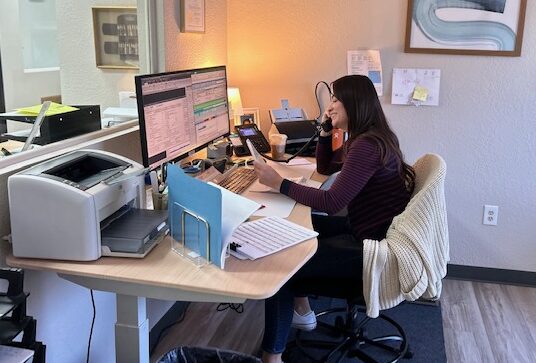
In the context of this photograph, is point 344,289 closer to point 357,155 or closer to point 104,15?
point 357,155

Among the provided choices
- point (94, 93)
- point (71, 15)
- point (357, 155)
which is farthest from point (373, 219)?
point (71, 15)

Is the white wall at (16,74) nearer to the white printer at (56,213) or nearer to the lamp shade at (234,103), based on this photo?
the lamp shade at (234,103)

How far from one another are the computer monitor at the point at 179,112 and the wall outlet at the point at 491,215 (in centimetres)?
156

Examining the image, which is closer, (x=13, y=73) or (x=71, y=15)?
(x=71, y=15)

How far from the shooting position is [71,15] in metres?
2.70

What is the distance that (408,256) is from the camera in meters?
1.81

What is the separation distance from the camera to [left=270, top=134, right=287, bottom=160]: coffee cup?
108 inches

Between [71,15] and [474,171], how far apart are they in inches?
90.4

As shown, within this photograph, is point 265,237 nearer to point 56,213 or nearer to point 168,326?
point 56,213

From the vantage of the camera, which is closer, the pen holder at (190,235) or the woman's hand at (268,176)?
A: the pen holder at (190,235)

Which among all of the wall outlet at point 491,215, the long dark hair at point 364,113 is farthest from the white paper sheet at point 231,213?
the wall outlet at point 491,215

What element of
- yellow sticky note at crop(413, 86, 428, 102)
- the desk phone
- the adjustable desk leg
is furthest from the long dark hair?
the adjustable desk leg

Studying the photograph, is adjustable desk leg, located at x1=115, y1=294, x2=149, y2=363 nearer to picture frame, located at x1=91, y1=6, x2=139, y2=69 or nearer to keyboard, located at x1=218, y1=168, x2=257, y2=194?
keyboard, located at x1=218, y1=168, x2=257, y2=194

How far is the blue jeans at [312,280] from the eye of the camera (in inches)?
75.7
